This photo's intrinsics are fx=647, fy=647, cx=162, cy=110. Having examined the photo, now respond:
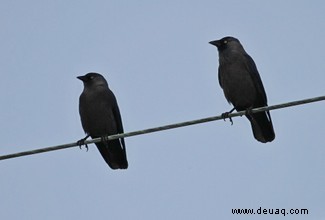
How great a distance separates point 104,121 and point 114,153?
53 cm

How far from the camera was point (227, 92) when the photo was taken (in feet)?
33.2

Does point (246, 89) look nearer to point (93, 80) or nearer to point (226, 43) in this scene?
point (226, 43)

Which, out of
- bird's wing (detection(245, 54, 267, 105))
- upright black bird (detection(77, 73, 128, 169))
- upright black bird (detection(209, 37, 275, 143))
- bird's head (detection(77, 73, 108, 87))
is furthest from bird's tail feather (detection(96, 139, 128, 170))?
bird's wing (detection(245, 54, 267, 105))

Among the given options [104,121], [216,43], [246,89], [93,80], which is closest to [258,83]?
[246,89]

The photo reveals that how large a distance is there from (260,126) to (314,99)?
3.65 meters

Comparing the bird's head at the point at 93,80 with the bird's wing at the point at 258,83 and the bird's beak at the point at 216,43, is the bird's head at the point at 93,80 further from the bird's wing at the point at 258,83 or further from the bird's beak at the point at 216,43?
the bird's wing at the point at 258,83

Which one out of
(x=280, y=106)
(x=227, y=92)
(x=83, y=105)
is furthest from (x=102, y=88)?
(x=280, y=106)

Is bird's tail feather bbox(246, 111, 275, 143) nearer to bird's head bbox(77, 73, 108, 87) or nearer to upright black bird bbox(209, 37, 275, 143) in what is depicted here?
upright black bird bbox(209, 37, 275, 143)

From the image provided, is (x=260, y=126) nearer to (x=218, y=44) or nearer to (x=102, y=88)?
(x=218, y=44)

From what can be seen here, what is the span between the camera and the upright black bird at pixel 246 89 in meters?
9.98

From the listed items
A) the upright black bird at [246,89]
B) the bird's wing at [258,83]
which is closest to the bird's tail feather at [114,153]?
the upright black bird at [246,89]

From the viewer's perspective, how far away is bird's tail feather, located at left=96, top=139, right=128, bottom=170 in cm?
1025

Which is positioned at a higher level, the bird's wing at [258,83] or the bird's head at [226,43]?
the bird's head at [226,43]

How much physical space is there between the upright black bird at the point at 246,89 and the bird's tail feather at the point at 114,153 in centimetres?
188
